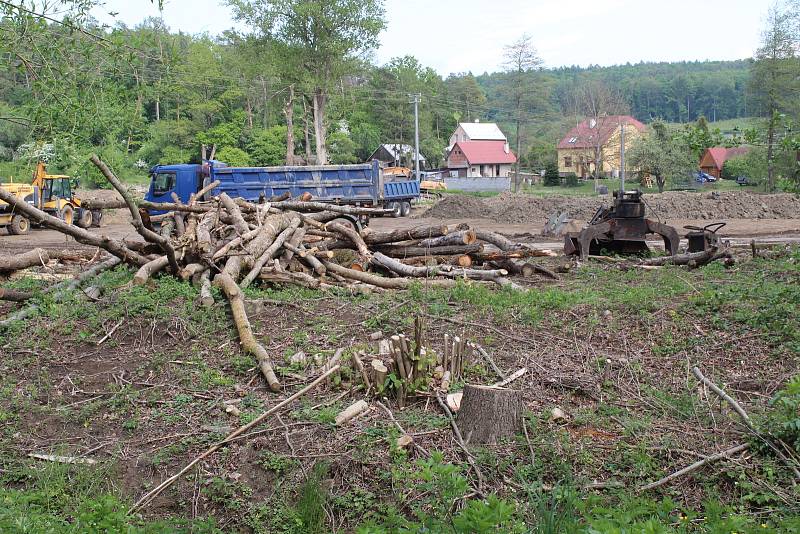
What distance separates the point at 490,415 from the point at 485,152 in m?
76.5

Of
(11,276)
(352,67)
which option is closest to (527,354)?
(11,276)

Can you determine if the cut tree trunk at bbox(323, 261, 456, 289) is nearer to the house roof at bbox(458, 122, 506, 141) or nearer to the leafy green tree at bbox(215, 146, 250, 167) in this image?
the leafy green tree at bbox(215, 146, 250, 167)

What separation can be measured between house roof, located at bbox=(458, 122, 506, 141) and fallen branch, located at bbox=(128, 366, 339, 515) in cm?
7972

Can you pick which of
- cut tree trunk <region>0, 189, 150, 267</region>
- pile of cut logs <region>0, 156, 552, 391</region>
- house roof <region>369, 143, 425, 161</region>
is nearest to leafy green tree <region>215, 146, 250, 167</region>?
house roof <region>369, 143, 425, 161</region>

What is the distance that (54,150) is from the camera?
641 cm

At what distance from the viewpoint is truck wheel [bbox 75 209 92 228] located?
2758 cm

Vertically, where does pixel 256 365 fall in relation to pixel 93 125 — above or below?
below

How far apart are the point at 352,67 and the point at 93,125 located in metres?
45.6

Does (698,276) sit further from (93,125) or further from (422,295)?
(93,125)

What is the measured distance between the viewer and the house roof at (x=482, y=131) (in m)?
85.6

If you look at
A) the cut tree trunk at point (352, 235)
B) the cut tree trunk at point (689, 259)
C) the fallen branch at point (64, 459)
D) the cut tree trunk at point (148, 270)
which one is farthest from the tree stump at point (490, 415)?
the cut tree trunk at point (689, 259)

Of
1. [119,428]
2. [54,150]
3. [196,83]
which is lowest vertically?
[119,428]

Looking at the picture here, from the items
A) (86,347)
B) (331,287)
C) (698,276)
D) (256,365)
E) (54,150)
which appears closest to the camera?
(54,150)

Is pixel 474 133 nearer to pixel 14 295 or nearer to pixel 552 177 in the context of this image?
pixel 552 177
